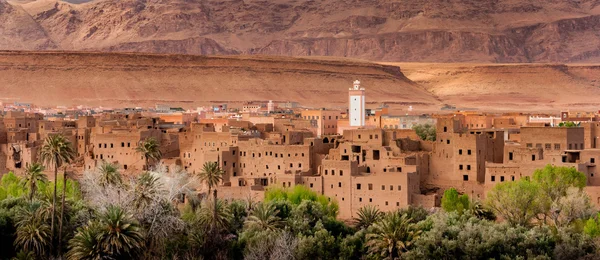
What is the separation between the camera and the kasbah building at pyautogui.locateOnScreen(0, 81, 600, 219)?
4988 centimetres

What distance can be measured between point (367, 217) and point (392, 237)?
4.99m

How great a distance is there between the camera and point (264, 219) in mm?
44000

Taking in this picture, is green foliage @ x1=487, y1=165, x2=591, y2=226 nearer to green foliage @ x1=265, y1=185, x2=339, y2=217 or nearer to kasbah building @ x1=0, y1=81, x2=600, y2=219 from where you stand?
kasbah building @ x1=0, y1=81, x2=600, y2=219

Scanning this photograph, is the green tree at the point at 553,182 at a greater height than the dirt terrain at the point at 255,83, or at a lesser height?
lesser

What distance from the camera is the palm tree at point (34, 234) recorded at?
137ft

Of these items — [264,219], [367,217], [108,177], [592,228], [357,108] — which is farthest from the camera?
[357,108]

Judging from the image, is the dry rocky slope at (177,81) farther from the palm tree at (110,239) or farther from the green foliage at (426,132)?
the palm tree at (110,239)

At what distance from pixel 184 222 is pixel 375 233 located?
25.2ft

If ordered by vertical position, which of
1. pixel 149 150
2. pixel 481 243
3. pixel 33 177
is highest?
pixel 149 150

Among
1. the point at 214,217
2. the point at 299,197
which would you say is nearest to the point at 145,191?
the point at 214,217

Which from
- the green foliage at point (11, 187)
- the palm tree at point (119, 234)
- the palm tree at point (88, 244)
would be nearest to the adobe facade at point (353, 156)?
the green foliage at point (11, 187)

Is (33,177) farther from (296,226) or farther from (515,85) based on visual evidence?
(515,85)

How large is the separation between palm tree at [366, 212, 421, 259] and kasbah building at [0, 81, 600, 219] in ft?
23.3

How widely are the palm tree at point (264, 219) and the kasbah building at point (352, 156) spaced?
20.3 ft
